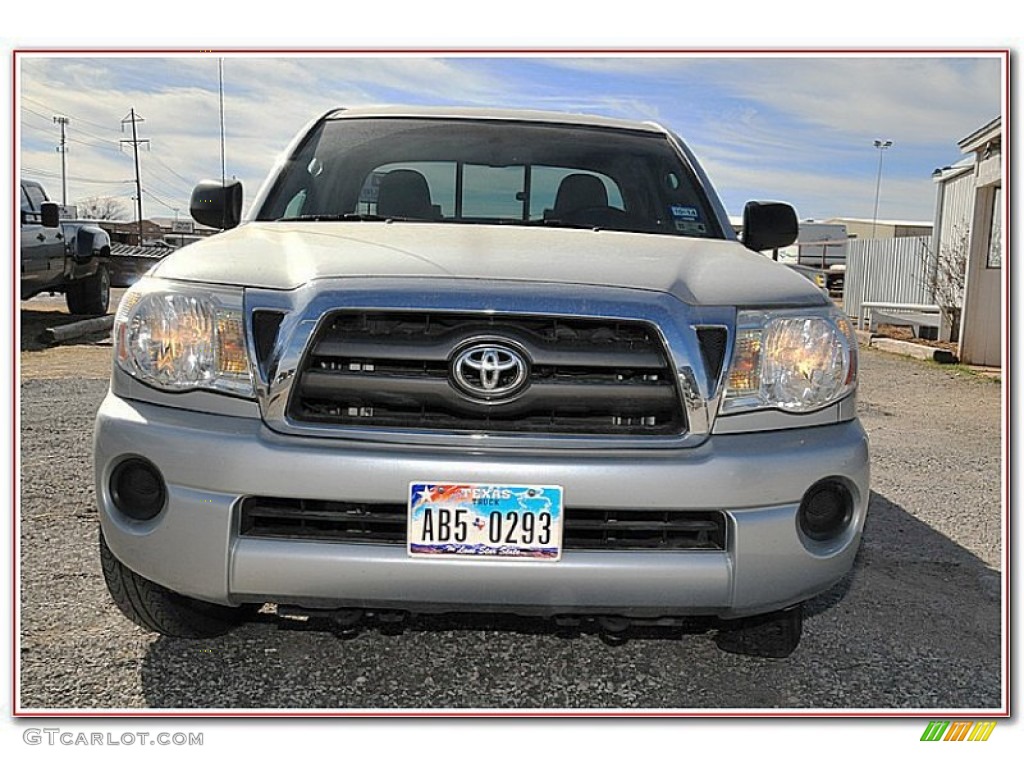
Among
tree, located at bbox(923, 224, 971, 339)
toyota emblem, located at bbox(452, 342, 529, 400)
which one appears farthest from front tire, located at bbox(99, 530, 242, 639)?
tree, located at bbox(923, 224, 971, 339)

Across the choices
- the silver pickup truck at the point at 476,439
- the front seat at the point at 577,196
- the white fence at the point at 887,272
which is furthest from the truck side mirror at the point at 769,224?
the white fence at the point at 887,272

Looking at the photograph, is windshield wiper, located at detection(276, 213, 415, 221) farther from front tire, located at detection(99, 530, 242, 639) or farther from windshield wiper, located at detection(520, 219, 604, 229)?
front tire, located at detection(99, 530, 242, 639)

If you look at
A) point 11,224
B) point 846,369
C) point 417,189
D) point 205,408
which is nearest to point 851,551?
point 846,369

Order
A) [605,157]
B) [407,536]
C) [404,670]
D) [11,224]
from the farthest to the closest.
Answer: [605,157] → [11,224] → [404,670] → [407,536]

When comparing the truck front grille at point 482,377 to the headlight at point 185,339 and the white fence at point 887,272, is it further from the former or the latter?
the white fence at point 887,272

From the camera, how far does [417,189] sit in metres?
3.79

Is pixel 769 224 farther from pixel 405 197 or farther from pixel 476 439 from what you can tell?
pixel 476 439

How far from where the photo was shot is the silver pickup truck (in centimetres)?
237

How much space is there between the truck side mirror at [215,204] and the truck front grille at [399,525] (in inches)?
73.9

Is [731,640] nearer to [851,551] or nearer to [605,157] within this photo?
[851,551]

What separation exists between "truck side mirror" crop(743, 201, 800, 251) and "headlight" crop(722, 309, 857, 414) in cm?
128

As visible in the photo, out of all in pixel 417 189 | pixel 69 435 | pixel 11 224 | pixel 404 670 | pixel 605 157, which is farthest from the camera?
pixel 69 435
